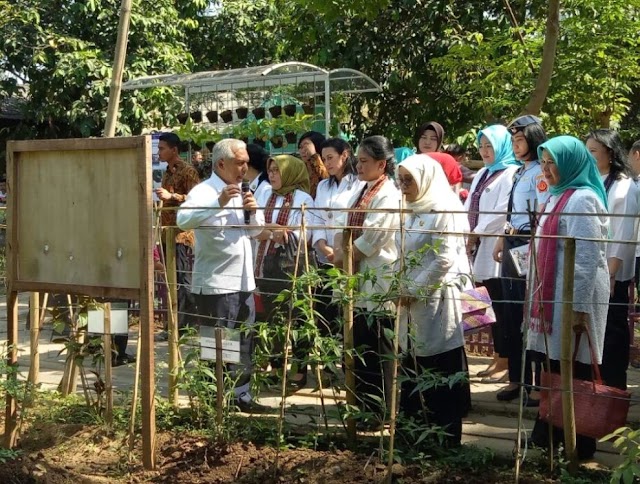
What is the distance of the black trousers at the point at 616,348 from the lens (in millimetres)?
4969

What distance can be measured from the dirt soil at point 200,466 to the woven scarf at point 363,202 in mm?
1262

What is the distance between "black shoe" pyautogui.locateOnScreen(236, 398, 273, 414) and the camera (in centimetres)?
525

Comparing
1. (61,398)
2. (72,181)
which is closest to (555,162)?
(72,181)

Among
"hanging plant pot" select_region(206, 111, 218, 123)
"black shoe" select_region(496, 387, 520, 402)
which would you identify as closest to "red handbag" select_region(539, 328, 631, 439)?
"black shoe" select_region(496, 387, 520, 402)

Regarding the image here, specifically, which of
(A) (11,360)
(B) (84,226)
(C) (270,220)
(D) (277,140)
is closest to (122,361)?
(C) (270,220)

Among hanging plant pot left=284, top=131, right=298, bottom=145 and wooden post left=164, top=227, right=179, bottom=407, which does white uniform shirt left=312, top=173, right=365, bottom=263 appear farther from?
hanging plant pot left=284, top=131, right=298, bottom=145

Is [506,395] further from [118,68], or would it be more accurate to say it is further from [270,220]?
[118,68]

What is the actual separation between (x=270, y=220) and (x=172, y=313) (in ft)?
4.42

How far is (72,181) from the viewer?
4836mm

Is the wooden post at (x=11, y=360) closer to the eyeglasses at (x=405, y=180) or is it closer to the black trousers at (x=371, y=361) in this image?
the black trousers at (x=371, y=361)

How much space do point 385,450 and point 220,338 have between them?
1019mm

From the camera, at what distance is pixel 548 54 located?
723 cm

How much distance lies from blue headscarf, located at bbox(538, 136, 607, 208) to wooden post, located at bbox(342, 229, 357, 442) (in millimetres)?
1070

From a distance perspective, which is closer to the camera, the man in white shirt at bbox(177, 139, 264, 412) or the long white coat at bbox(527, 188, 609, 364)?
the long white coat at bbox(527, 188, 609, 364)
